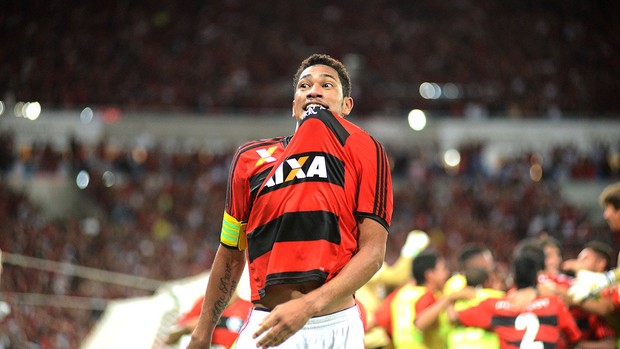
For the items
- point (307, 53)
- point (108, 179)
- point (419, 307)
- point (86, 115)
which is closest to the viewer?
point (419, 307)

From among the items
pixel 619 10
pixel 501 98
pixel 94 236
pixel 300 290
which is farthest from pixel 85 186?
pixel 619 10

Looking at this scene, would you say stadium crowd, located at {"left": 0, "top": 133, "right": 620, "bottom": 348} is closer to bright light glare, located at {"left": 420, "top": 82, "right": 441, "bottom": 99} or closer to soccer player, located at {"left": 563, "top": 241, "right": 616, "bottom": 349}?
bright light glare, located at {"left": 420, "top": 82, "right": 441, "bottom": 99}

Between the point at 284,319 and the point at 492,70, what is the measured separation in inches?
1160

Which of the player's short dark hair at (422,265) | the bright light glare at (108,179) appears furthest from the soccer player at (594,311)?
the bright light glare at (108,179)

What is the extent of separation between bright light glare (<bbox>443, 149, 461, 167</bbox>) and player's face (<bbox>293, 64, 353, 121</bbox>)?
74.7 feet

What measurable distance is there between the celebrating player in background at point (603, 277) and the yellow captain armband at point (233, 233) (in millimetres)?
2848

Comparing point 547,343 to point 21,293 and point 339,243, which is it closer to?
point 339,243

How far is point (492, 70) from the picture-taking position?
31.3 m

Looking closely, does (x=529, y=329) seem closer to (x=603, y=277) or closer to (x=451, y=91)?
(x=603, y=277)

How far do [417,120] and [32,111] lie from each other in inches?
465

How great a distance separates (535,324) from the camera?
18.9 feet

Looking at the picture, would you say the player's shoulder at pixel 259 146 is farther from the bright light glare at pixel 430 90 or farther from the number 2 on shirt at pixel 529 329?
the bright light glare at pixel 430 90

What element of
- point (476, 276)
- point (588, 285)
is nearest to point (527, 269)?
point (588, 285)

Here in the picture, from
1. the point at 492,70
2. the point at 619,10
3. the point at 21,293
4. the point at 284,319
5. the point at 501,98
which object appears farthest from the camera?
the point at 619,10
